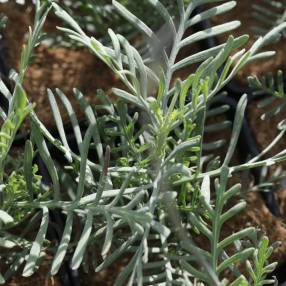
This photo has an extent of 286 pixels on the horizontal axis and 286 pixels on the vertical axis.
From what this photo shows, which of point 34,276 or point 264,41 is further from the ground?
point 264,41

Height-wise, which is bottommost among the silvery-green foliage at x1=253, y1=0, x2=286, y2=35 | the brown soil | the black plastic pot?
the brown soil

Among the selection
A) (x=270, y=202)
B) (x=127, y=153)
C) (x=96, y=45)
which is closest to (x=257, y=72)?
(x=270, y=202)

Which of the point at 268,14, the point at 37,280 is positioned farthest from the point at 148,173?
the point at 268,14

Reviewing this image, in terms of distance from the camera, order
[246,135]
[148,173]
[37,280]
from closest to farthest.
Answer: [148,173], [37,280], [246,135]

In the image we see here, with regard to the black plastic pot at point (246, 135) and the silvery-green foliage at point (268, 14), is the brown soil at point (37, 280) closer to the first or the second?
the black plastic pot at point (246, 135)

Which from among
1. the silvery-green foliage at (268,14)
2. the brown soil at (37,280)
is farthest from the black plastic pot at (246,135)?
the brown soil at (37,280)

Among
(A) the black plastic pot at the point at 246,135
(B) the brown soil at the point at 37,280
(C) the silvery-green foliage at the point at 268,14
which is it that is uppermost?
(C) the silvery-green foliage at the point at 268,14

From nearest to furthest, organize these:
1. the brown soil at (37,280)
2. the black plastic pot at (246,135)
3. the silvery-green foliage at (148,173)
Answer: the silvery-green foliage at (148,173) → the brown soil at (37,280) → the black plastic pot at (246,135)

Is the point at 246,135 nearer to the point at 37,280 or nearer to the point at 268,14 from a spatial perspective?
the point at 268,14

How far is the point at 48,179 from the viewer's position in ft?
2.65

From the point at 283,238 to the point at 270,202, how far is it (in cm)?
7

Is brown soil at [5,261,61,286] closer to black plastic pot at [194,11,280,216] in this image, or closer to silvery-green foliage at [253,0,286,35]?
black plastic pot at [194,11,280,216]

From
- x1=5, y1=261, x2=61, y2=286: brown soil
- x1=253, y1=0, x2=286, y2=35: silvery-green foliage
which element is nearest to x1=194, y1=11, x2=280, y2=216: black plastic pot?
x1=253, y1=0, x2=286, y2=35: silvery-green foliage

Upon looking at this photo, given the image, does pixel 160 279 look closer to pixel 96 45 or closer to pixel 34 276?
pixel 34 276
